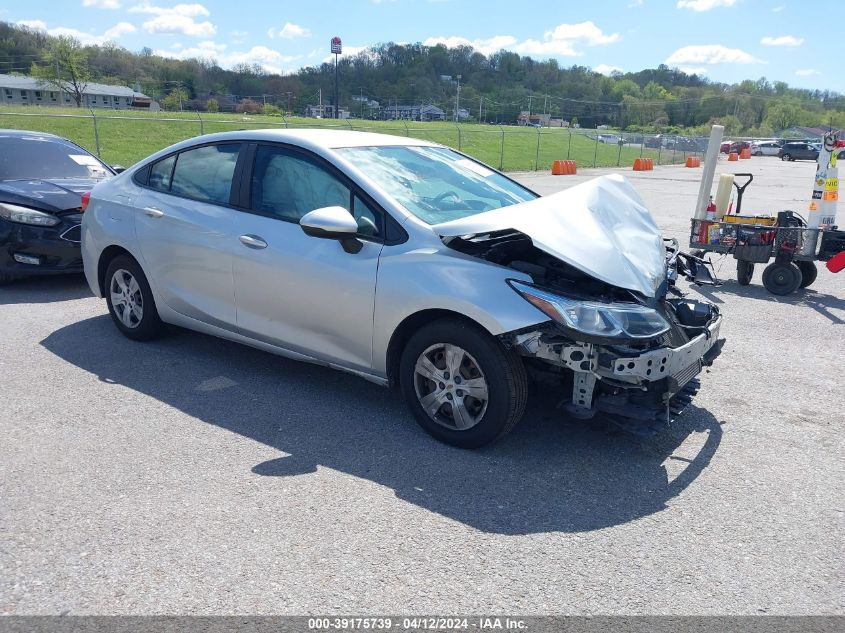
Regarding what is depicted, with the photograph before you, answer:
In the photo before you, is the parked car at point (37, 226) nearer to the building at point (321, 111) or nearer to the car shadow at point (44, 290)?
the car shadow at point (44, 290)

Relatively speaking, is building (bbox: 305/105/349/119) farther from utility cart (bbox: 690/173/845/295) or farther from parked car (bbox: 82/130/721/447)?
parked car (bbox: 82/130/721/447)

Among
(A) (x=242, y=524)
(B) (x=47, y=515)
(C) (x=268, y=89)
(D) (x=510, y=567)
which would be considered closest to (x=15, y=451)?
(B) (x=47, y=515)

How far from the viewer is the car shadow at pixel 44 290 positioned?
281 inches

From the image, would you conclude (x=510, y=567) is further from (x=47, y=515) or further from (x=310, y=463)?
(x=47, y=515)

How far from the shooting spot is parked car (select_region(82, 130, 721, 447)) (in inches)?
143

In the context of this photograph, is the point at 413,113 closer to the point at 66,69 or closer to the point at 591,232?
the point at 66,69

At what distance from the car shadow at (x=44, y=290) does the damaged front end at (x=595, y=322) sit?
5.09 m

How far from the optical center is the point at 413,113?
113 meters

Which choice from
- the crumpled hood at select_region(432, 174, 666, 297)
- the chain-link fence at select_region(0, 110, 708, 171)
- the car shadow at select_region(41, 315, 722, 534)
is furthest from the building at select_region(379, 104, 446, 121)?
the crumpled hood at select_region(432, 174, 666, 297)

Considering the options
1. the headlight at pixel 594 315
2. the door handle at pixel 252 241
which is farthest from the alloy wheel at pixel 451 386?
the door handle at pixel 252 241

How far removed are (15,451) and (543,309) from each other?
9.63 ft

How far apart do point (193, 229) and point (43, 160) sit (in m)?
4.65

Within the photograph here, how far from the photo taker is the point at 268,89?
118688mm

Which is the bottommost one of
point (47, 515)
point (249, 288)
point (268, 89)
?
point (47, 515)
